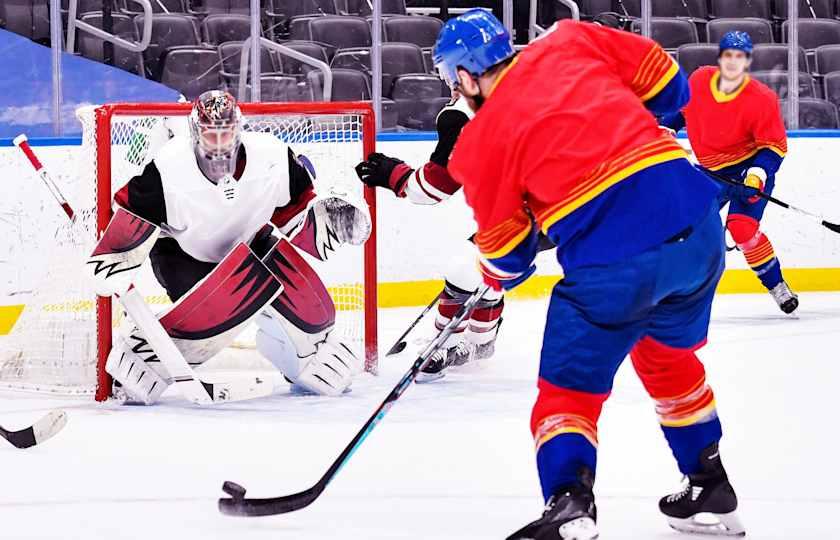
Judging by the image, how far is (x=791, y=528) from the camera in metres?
2.49

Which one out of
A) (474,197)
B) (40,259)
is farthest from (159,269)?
(474,197)

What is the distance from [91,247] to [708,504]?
2.07 meters

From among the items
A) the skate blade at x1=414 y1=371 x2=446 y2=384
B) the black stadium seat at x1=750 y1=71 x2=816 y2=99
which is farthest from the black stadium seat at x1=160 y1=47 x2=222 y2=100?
the black stadium seat at x1=750 y1=71 x2=816 y2=99

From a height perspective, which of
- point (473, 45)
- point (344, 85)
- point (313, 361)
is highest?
point (473, 45)

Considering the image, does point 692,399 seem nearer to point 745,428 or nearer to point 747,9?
point 745,428

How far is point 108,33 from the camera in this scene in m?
5.66

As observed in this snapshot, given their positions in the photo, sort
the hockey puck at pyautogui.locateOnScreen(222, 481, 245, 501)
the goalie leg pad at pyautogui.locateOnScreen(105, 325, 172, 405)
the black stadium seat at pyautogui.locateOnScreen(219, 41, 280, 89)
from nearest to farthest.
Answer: the hockey puck at pyautogui.locateOnScreen(222, 481, 245, 501)
the goalie leg pad at pyautogui.locateOnScreen(105, 325, 172, 405)
the black stadium seat at pyautogui.locateOnScreen(219, 41, 280, 89)

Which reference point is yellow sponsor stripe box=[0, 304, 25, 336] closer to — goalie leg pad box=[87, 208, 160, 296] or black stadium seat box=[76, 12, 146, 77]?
black stadium seat box=[76, 12, 146, 77]

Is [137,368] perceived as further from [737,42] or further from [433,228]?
[737,42]

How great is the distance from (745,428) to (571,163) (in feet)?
4.81

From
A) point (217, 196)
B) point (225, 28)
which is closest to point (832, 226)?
point (225, 28)

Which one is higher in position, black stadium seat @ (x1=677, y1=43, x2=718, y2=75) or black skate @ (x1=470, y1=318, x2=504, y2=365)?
black stadium seat @ (x1=677, y1=43, x2=718, y2=75)

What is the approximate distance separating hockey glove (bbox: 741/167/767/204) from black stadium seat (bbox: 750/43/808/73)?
1.47 metres

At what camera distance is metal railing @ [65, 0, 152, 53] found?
217 inches
